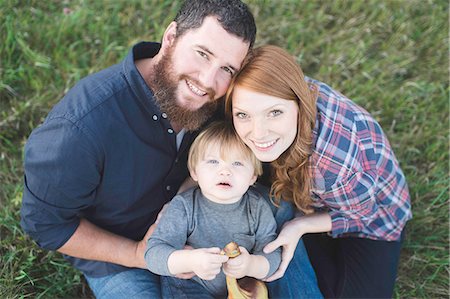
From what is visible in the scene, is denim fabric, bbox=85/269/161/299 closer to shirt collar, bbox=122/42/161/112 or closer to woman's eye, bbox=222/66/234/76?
shirt collar, bbox=122/42/161/112

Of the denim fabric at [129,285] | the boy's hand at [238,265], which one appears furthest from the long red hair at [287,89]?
the denim fabric at [129,285]

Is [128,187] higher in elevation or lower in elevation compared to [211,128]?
lower

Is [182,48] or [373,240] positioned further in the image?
[373,240]

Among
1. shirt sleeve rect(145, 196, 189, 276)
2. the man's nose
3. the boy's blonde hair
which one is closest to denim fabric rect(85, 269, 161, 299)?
shirt sleeve rect(145, 196, 189, 276)

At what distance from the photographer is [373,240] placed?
315 centimetres

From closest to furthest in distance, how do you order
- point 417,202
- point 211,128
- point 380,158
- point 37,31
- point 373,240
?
point 211,128 → point 380,158 → point 373,240 → point 417,202 → point 37,31

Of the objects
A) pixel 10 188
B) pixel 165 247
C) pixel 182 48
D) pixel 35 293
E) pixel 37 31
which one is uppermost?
pixel 182 48

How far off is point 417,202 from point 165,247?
84.1 inches

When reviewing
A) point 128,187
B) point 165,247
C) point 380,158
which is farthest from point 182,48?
point 380,158

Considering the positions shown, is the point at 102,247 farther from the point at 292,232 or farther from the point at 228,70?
the point at 228,70

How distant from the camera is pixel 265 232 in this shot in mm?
2703

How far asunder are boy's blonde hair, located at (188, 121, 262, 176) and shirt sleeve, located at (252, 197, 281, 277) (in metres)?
0.21

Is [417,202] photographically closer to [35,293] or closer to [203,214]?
[203,214]

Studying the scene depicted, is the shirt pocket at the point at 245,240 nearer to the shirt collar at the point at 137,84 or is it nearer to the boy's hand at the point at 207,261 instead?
the boy's hand at the point at 207,261
